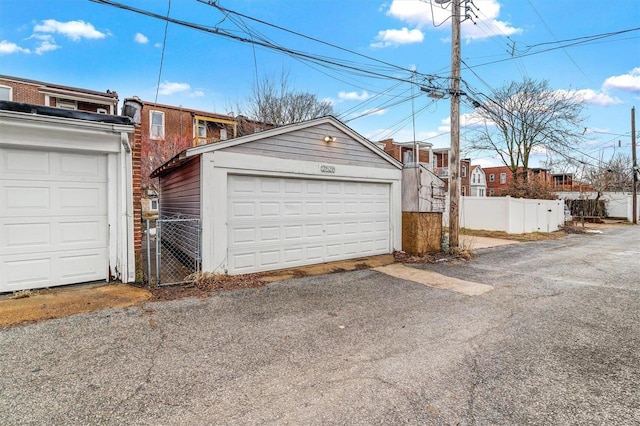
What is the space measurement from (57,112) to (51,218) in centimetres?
170

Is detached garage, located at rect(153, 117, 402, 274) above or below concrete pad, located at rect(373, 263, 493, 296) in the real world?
above

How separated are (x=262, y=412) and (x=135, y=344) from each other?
1965mm

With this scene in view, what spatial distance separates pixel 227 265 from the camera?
648 cm

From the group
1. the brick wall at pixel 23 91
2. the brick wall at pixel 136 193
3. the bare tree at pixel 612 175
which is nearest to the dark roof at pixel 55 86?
the brick wall at pixel 23 91

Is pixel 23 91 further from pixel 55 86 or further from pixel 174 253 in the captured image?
pixel 174 253

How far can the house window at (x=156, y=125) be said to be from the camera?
2184 centimetres

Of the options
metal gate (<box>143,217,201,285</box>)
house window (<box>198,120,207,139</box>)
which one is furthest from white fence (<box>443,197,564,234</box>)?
house window (<box>198,120,207,139</box>)

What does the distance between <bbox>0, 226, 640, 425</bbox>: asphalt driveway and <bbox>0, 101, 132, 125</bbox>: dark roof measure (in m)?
3.18

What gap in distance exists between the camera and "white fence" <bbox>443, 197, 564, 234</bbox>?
15781mm

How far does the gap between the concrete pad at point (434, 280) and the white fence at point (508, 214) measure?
10.4 meters

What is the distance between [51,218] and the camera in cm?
515

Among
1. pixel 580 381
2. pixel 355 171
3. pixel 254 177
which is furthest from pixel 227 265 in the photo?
pixel 580 381

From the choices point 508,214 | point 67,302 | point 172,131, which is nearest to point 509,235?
point 508,214

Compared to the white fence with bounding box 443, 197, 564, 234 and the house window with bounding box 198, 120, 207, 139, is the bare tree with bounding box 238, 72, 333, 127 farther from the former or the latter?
the white fence with bounding box 443, 197, 564, 234
